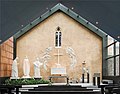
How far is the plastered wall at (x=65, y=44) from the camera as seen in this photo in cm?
2094

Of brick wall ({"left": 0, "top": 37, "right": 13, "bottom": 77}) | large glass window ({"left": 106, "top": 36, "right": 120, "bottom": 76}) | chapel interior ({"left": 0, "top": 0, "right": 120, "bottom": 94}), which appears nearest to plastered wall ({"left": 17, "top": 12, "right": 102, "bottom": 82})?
chapel interior ({"left": 0, "top": 0, "right": 120, "bottom": 94})

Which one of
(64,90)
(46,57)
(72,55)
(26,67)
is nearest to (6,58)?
(26,67)

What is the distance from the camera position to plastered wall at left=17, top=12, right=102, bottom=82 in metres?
20.9

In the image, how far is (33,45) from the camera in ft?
69.3

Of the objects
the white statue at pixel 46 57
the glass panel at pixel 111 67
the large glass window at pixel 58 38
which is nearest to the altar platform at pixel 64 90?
the glass panel at pixel 111 67

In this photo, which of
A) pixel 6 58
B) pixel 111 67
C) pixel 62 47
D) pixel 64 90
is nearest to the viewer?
pixel 64 90

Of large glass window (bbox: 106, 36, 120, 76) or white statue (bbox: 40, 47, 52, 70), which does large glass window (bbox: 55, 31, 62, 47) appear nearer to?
white statue (bbox: 40, 47, 52, 70)

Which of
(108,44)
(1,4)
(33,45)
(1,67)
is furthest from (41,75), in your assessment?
(1,4)

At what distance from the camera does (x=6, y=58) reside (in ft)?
62.7

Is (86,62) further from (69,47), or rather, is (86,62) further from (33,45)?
(33,45)

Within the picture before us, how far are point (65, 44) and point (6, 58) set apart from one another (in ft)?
14.2

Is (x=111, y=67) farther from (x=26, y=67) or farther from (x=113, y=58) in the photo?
(x=26, y=67)

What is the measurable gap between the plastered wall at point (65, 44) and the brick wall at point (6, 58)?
940mm

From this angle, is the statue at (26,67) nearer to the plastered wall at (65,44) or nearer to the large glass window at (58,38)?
the plastered wall at (65,44)
